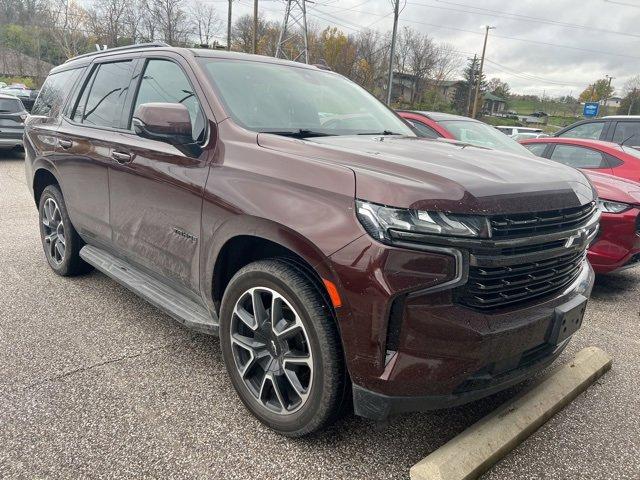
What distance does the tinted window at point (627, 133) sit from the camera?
8102 millimetres

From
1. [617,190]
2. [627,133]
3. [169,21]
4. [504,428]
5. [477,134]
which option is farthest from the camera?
[169,21]

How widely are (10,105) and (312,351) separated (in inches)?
573

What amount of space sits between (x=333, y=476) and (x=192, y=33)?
53265 mm

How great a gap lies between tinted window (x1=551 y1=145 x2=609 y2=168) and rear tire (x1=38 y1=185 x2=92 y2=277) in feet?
19.5

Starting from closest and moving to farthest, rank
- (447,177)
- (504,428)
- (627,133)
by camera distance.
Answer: (447,177) < (504,428) < (627,133)

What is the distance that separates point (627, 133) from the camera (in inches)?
321

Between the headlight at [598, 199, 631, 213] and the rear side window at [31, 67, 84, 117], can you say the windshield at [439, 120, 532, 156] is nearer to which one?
the headlight at [598, 199, 631, 213]

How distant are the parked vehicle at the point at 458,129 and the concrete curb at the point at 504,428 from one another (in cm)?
369

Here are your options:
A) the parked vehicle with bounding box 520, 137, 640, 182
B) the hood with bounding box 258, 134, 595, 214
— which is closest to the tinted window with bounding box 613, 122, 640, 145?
the parked vehicle with bounding box 520, 137, 640, 182

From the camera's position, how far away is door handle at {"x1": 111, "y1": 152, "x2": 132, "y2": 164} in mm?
3180

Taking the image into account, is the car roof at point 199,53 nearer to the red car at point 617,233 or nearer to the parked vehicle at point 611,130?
the red car at point 617,233

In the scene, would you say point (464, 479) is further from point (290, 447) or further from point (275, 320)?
point (275, 320)

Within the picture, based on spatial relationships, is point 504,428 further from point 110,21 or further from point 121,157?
point 110,21

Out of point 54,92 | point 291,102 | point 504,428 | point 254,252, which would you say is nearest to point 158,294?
point 254,252
